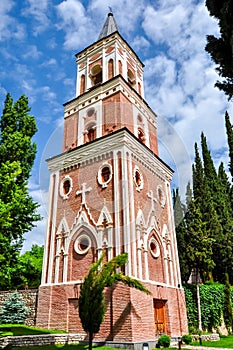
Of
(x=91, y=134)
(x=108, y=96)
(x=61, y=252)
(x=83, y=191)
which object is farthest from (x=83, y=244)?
(x=108, y=96)

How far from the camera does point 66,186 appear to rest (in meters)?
18.9

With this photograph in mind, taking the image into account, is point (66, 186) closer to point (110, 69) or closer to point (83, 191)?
point (83, 191)

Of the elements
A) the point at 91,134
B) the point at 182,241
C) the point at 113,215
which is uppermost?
the point at 91,134

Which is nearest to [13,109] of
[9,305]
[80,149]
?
[80,149]

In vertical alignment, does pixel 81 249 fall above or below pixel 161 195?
below

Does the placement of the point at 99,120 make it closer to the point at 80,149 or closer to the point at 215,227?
the point at 80,149

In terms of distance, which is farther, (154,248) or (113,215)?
(154,248)

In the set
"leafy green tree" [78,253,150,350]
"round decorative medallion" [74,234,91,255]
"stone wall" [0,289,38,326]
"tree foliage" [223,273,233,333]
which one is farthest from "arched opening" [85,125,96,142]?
"tree foliage" [223,273,233,333]

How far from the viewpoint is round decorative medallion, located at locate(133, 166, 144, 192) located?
55.1 ft

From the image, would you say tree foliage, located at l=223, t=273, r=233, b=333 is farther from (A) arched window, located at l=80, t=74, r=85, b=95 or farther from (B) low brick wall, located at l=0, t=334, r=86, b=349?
(A) arched window, located at l=80, t=74, r=85, b=95

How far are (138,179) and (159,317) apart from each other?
7.44m

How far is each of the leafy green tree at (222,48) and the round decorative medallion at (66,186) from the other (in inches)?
483

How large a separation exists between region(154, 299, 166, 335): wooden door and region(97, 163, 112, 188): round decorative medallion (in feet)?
22.1

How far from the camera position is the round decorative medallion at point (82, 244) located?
52.0 ft
